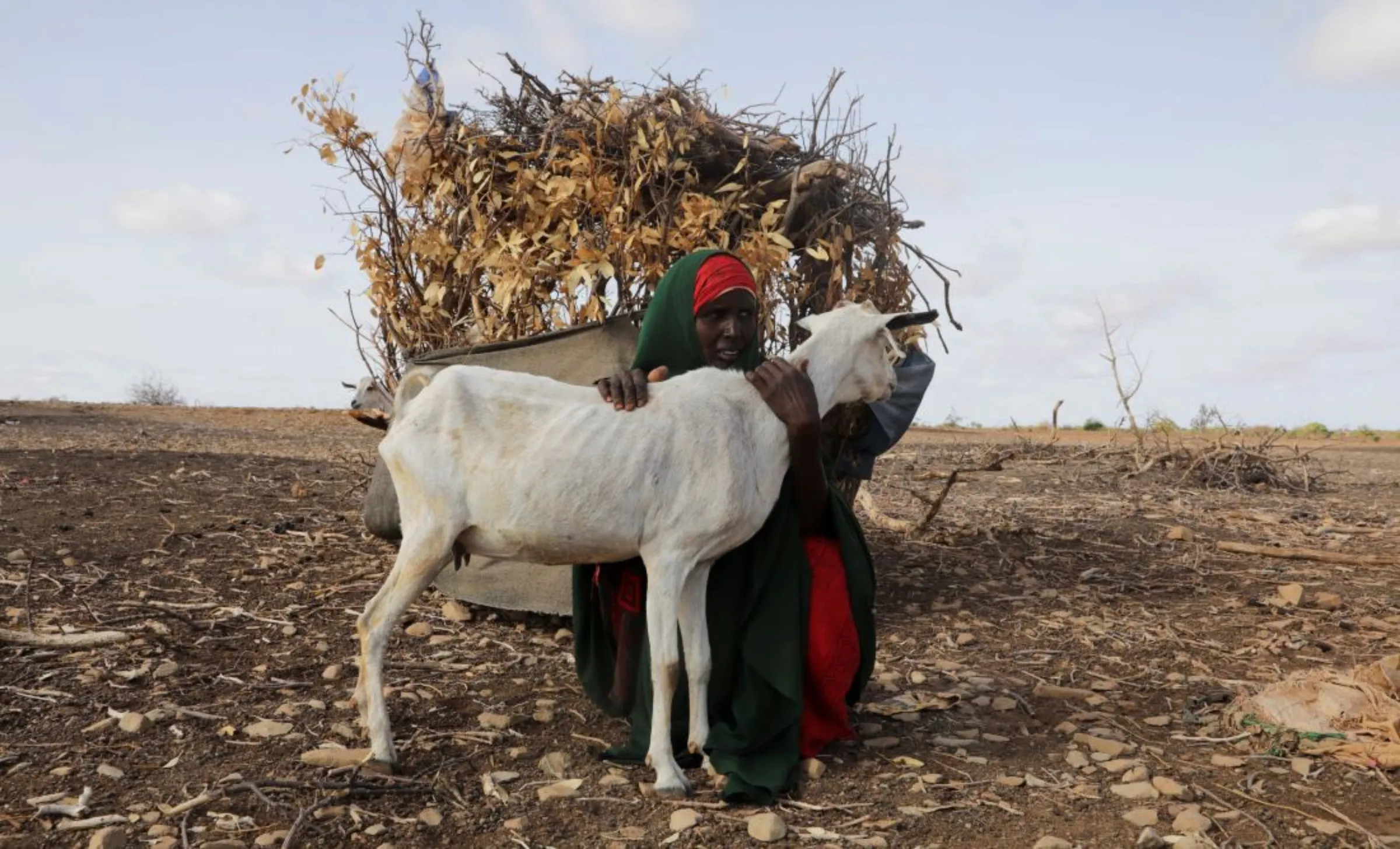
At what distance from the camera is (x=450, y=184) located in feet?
21.5

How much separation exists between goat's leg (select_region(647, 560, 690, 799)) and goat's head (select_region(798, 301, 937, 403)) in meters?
1.01

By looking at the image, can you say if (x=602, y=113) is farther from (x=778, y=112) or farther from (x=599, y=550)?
(x=599, y=550)

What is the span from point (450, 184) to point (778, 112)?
202 centimetres

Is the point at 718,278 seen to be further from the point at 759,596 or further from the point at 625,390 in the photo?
the point at 759,596

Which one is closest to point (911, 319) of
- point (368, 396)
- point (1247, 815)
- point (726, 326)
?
point (726, 326)

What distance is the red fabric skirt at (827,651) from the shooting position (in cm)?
448

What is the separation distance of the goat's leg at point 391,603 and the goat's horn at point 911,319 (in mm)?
1856

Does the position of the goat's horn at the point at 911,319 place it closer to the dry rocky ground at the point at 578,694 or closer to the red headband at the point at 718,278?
the red headband at the point at 718,278

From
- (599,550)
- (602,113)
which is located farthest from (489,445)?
(602,113)

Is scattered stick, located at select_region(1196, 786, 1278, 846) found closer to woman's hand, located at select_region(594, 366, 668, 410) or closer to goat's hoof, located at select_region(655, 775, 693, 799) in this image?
goat's hoof, located at select_region(655, 775, 693, 799)

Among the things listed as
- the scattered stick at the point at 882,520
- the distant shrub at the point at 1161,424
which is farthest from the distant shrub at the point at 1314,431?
the scattered stick at the point at 882,520

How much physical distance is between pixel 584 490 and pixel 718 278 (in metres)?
1.05

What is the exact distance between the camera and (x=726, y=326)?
4465mm

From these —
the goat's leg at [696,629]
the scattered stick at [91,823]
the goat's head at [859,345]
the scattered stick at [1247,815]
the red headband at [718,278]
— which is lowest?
the scattered stick at [1247,815]
